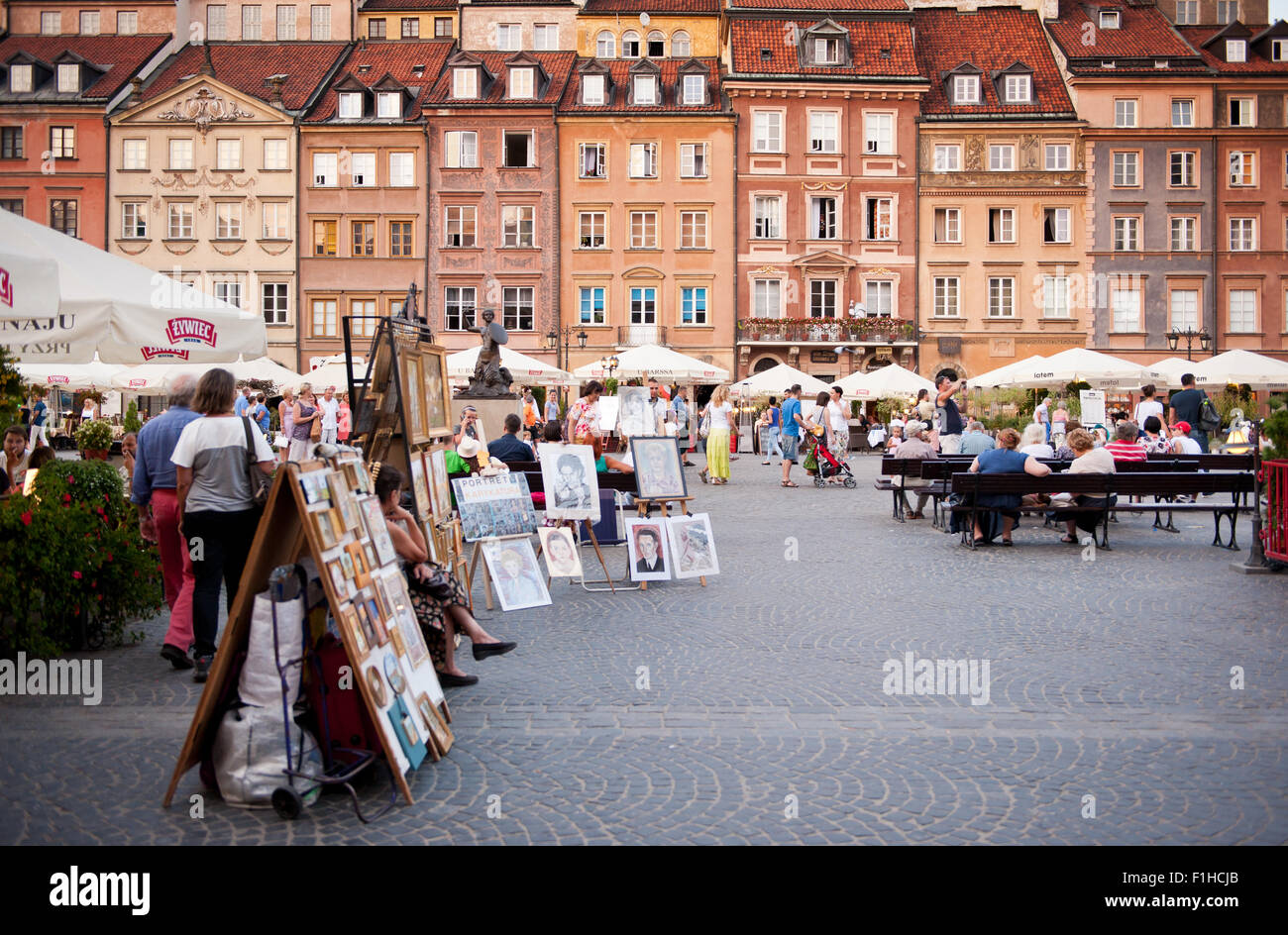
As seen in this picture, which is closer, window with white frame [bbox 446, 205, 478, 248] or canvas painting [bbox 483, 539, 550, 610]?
canvas painting [bbox 483, 539, 550, 610]

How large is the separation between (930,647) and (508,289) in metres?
41.9

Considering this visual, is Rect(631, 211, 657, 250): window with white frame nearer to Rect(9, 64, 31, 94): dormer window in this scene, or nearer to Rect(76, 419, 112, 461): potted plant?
Rect(9, 64, 31, 94): dormer window

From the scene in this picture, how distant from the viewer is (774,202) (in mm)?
48219

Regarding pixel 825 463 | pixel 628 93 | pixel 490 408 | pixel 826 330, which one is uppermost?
pixel 628 93

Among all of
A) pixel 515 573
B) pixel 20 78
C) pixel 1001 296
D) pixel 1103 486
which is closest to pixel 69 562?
pixel 515 573

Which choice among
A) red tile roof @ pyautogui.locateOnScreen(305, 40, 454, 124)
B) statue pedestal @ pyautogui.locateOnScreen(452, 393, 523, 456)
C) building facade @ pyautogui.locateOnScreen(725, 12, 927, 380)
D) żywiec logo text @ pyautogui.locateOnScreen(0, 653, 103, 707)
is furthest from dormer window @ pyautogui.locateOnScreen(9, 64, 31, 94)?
żywiec logo text @ pyautogui.locateOnScreen(0, 653, 103, 707)

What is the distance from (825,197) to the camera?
48.2m

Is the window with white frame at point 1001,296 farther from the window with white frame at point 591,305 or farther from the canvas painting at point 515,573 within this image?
the canvas painting at point 515,573

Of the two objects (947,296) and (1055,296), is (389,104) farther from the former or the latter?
(1055,296)

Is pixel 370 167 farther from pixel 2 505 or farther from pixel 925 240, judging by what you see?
pixel 2 505

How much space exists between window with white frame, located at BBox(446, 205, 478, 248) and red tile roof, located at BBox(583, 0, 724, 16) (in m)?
11.8

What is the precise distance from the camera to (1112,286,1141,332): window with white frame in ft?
159

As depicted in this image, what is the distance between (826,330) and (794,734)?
1671 inches
